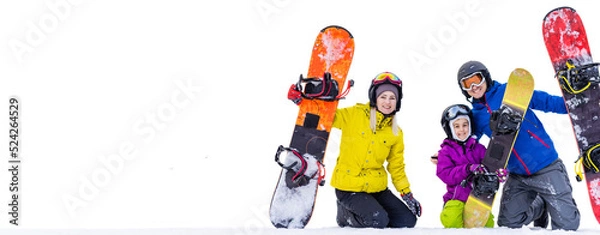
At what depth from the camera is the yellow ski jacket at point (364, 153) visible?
3.78 metres

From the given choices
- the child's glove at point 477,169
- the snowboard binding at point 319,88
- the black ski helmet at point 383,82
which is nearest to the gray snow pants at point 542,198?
the child's glove at point 477,169

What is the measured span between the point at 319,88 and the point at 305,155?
0.46 metres

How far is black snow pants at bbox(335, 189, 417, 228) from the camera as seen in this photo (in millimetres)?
3701

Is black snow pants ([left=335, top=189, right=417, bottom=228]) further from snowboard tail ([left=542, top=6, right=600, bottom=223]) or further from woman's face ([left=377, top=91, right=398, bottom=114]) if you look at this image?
snowboard tail ([left=542, top=6, right=600, bottom=223])

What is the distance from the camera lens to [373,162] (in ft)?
12.5

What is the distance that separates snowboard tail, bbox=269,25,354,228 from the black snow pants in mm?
229

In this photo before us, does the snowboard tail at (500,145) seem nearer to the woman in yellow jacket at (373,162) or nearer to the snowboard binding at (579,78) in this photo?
the snowboard binding at (579,78)

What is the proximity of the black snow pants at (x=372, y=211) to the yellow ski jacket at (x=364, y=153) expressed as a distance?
0.05 meters

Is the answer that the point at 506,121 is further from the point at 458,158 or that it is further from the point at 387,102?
the point at 387,102

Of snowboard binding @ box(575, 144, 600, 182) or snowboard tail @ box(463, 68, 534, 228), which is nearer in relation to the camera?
snowboard tail @ box(463, 68, 534, 228)

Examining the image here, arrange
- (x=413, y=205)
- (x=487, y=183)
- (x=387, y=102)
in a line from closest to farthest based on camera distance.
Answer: (x=487, y=183), (x=387, y=102), (x=413, y=205)

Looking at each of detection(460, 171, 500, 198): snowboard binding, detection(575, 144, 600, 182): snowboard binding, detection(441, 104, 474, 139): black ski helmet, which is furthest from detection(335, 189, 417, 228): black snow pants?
detection(575, 144, 600, 182): snowboard binding

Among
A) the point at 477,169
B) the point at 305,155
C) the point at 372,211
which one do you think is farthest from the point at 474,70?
the point at 305,155

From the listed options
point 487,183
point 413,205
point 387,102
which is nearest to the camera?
point 487,183
